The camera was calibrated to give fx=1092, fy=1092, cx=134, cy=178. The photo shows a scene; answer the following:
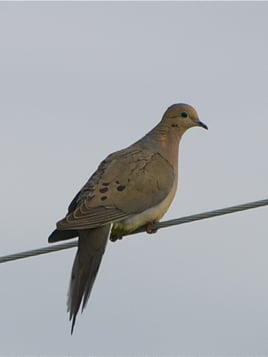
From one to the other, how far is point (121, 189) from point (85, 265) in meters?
0.74

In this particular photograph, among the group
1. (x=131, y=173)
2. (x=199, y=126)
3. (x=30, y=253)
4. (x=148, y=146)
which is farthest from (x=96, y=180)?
(x=30, y=253)

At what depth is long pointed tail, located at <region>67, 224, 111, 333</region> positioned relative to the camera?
22.1ft

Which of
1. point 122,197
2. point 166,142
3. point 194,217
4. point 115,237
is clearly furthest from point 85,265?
point 166,142

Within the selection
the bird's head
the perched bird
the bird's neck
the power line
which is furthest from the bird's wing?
the power line

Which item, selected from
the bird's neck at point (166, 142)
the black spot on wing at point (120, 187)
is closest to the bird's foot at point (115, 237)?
the black spot on wing at point (120, 187)

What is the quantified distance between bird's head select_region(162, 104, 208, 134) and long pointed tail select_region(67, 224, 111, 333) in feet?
5.42

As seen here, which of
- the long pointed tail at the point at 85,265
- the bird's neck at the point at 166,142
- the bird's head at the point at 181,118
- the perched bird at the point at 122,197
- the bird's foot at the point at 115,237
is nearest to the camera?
the long pointed tail at the point at 85,265

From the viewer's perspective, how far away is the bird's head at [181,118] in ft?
27.5

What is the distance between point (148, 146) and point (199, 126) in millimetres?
540

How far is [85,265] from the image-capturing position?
22.5ft

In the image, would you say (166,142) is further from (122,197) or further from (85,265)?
(85,265)

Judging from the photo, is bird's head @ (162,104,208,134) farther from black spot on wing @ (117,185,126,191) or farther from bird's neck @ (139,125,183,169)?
black spot on wing @ (117,185,126,191)

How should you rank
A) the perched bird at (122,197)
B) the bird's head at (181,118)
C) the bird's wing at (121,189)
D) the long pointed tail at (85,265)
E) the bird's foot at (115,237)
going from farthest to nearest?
the bird's head at (181,118)
the bird's foot at (115,237)
the bird's wing at (121,189)
the perched bird at (122,197)
the long pointed tail at (85,265)

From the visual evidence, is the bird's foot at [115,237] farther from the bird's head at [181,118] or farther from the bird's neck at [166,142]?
the bird's head at [181,118]
